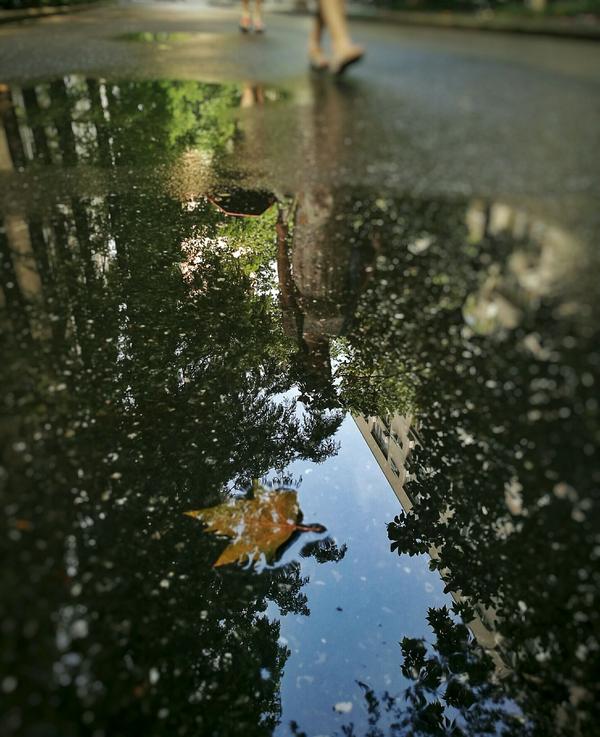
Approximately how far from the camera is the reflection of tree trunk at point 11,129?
15.0 feet

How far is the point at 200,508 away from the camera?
1.97m

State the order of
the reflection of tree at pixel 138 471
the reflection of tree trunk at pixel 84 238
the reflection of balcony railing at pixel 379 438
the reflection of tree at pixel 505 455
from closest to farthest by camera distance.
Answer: the reflection of tree at pixel 138 471
the reflection of tree at pixel 505 455
the reflection of balcony railing at pixel 379 438
the reflection of tree trunk at pixel 84 238

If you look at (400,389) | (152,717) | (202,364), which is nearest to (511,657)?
(152,717)

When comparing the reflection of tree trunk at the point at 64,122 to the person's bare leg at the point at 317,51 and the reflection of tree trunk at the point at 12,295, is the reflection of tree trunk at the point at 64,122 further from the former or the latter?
the person's bare leg at the point at 317,51

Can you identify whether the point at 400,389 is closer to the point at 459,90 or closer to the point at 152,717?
the point at 152,717

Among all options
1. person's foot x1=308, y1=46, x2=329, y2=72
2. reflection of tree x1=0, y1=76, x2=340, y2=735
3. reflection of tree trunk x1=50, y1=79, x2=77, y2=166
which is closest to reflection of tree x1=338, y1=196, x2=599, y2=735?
reflection of tree x1=0, y1=76, x2=340, y2=735

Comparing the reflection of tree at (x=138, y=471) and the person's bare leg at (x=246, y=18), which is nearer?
the reflection of tree at (x=138, y=471)

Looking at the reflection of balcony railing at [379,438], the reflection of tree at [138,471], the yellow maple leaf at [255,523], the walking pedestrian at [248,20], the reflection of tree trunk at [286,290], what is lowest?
the walking pedestrian at [248,20]

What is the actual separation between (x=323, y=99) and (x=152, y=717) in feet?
21.5

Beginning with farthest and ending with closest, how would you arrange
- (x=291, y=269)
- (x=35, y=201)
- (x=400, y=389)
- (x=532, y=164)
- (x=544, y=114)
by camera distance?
(x=544, y=114) < (x=532, y=164) < (x=35, y=201) < (x=291, y=269) < (x=400, y=389)

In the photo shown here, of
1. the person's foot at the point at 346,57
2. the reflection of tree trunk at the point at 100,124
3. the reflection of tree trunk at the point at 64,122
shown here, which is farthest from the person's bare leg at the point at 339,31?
the reflection of tree trunk at the point at 64,122

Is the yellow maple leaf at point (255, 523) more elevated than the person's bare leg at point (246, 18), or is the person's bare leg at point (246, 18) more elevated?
the yellow maple leaf at point (255, 523)

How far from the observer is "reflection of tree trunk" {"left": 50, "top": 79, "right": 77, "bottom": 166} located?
466 cm

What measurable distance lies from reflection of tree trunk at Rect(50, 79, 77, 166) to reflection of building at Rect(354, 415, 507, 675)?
121 inches
